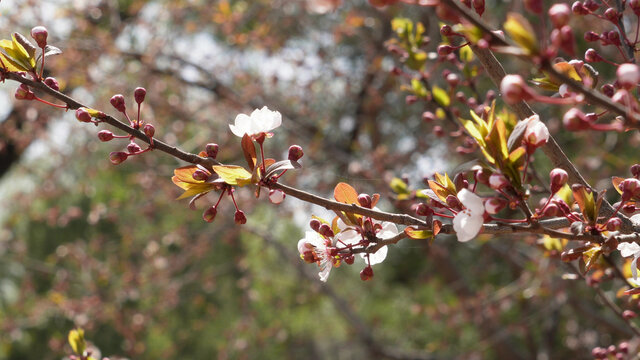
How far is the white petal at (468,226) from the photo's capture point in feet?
2.16

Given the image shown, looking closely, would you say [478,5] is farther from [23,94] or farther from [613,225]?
[23,94]

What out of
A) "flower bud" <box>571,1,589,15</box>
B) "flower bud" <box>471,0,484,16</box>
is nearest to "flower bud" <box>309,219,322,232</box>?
"flower bud" <box>471,0,484,16</box>

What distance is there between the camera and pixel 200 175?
752 millimetres

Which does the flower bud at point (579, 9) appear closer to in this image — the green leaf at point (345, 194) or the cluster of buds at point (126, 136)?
the green leaf at point (345, 194)

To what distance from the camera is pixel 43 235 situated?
21.7 feet

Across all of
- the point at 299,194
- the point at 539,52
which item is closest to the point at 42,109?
the point at 299,194

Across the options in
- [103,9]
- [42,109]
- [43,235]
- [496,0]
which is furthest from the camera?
[43,235]

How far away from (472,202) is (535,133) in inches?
4.5

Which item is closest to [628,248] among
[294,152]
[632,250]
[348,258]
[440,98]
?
[632,250]

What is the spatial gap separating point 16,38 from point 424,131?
10.5ft

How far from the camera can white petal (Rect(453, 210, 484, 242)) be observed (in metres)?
0.66

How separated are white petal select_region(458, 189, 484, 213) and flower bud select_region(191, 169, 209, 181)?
0.34m

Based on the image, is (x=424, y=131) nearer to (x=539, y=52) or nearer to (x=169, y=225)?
(x=169, y=225)

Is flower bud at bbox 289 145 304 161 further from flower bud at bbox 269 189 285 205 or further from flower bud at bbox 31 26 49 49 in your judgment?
flower bud at bbox 31 26 49 49
